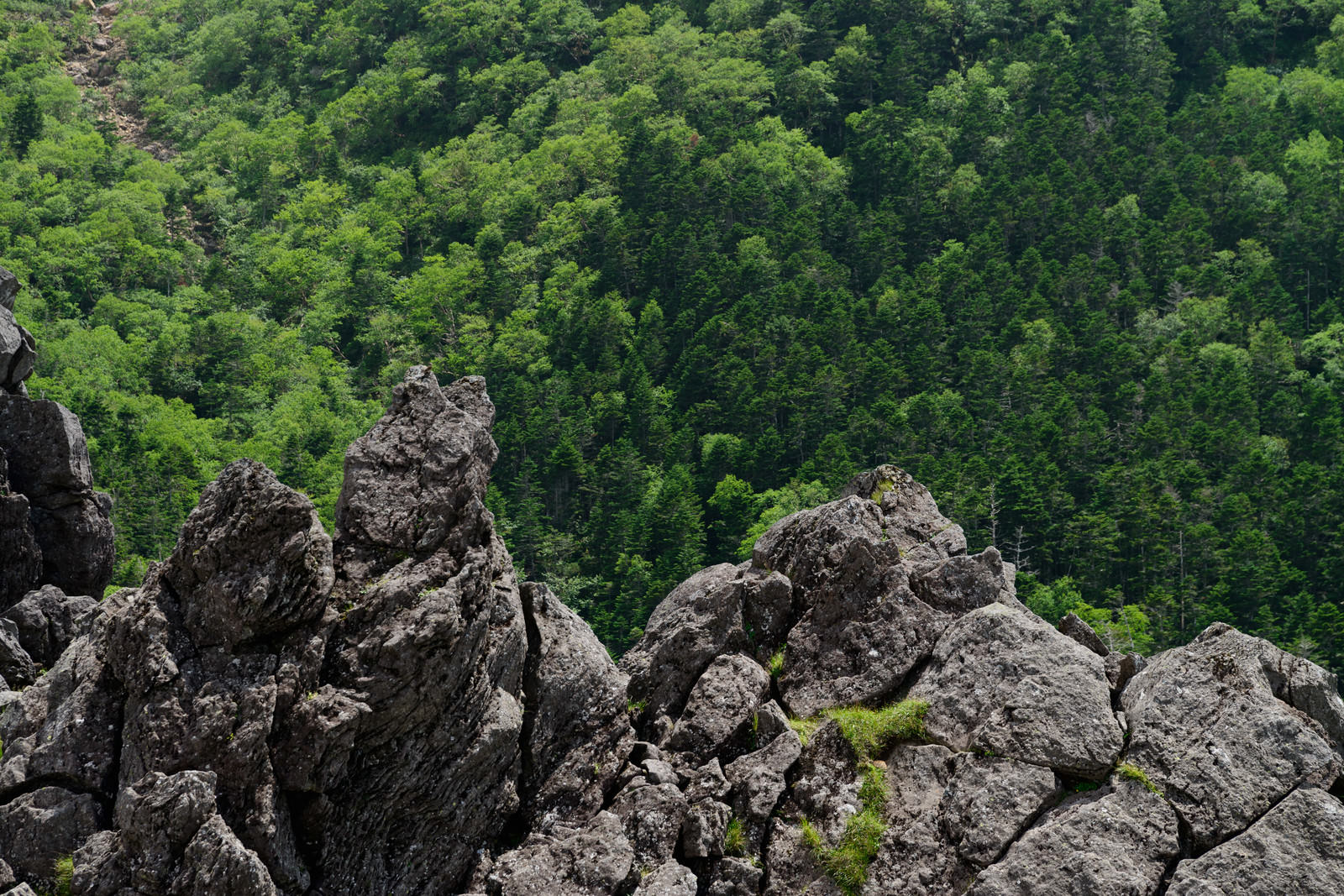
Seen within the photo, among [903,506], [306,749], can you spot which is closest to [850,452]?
[903,506]

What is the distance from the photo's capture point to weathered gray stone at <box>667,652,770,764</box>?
25141 mm

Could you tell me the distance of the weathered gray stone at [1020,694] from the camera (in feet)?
74.2

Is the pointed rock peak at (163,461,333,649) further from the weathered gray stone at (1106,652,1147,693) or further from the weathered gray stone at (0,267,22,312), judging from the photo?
the weathered gray stone at (0,267,22,312)

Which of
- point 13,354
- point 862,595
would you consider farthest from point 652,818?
point 13,354

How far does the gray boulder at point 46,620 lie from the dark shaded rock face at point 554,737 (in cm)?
248

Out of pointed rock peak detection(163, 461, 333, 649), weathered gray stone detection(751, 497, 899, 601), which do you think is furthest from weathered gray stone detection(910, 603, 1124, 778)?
pointed rock peak detection(163, 461, 333, 649)

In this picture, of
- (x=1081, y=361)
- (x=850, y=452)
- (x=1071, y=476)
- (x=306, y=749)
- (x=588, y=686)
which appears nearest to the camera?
(x=306, y=749)

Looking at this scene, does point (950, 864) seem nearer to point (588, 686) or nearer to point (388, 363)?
point (588, 686)

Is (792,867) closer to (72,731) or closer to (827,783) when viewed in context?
(827,783)

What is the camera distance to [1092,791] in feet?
73.0

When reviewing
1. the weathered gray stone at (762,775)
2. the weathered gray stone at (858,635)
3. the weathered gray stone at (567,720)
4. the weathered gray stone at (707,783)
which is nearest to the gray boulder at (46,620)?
the weathered gray stone at (567,720)

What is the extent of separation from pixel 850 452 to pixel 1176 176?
77.0 m

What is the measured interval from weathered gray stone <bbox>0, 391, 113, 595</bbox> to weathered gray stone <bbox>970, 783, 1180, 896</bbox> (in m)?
22.3

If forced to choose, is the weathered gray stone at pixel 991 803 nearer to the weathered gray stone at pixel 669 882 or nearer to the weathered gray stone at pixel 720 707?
the weathered gray stone at pixel 720 707
